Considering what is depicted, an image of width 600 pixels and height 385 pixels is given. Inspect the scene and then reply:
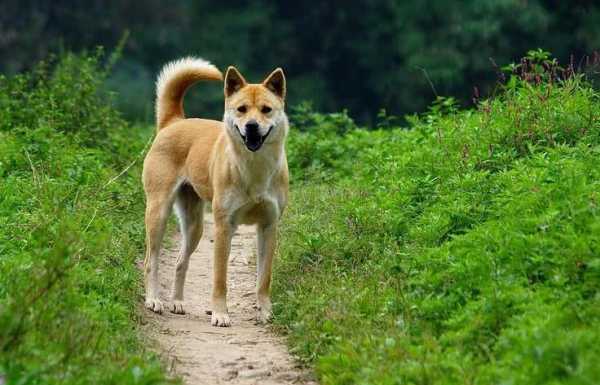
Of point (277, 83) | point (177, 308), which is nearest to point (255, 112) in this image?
point (277, 83)

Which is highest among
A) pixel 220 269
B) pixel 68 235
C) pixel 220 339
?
pixel 220 269

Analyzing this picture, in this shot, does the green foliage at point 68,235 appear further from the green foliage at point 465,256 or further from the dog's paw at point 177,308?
the green foliage at point 465,256

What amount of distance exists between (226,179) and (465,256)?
6.20 feet

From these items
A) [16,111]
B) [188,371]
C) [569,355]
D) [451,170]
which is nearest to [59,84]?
[16,111]

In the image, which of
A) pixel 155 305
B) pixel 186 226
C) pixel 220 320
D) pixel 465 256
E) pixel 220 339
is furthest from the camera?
pixel 186 226

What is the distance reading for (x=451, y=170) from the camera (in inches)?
315

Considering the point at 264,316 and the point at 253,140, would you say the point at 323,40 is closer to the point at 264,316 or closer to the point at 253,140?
the point at 253,140

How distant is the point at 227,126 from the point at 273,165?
40 cm

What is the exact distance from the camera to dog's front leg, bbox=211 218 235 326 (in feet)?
23.9

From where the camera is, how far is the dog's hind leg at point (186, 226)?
25.7 feet

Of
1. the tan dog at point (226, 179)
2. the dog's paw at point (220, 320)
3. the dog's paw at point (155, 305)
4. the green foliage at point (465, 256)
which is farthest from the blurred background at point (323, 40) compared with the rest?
the dog's paw at point (220, 320)

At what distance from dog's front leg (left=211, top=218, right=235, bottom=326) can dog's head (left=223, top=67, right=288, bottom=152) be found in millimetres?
562

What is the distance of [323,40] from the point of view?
22.5 metres

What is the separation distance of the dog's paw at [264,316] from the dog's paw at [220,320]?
0.72 ft
